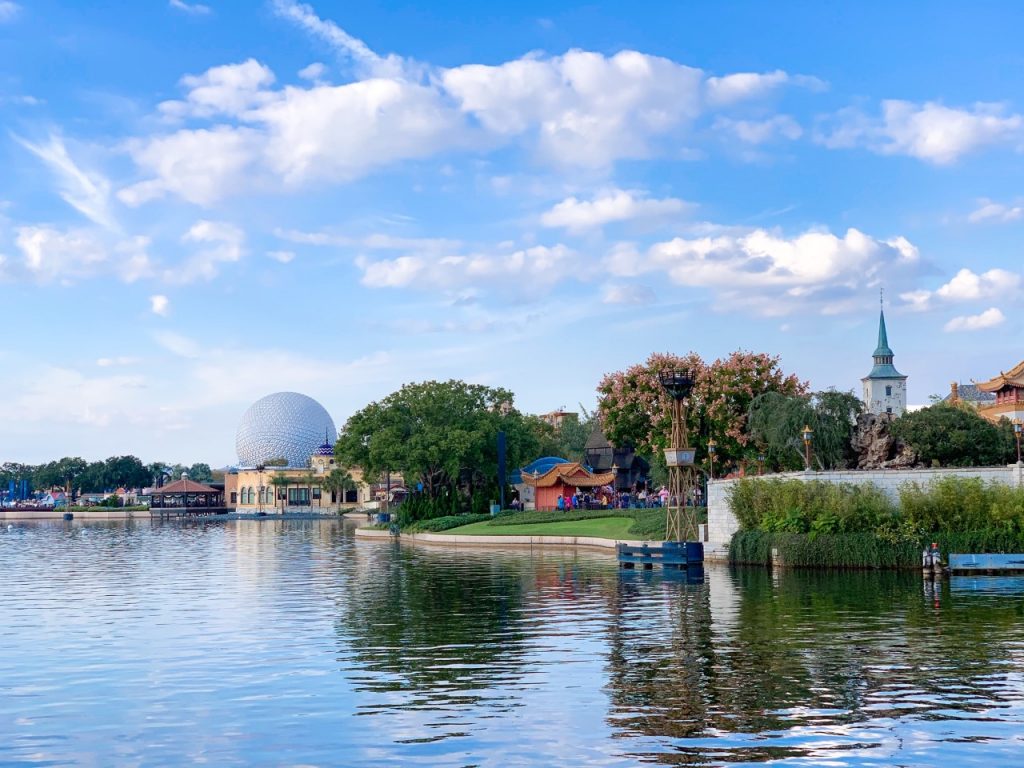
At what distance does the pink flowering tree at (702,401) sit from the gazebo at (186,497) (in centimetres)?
10404

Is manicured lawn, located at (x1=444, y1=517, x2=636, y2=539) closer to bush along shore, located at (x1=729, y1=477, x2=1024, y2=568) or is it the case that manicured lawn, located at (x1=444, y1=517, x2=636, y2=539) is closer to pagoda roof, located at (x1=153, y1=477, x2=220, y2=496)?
bush along shore, located at (x1=729, y1=477, x2=1024, y2=568)

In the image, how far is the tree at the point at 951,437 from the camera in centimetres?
4966

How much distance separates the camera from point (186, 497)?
157 metres

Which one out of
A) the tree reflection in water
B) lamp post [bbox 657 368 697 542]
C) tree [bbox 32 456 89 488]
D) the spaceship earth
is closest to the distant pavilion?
lamp post [bbox 657 368 697 542]

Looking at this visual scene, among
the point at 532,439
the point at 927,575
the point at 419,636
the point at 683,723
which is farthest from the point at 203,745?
the point at 532,439

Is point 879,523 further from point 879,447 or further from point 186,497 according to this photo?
point 186,497

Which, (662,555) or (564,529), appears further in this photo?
(564,529)

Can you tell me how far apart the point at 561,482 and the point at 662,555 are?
44.7 m

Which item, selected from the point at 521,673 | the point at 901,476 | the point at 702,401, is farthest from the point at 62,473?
the point at 521,673

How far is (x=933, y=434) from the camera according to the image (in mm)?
49562

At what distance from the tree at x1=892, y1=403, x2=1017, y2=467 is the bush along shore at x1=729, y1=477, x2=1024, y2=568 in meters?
8.34

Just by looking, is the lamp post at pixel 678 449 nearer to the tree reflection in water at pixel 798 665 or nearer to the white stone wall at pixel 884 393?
the tree reflection in water at pixel 798 665

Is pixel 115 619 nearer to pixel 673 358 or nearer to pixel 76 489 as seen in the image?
pixel 673 358

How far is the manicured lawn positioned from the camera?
58.8m
